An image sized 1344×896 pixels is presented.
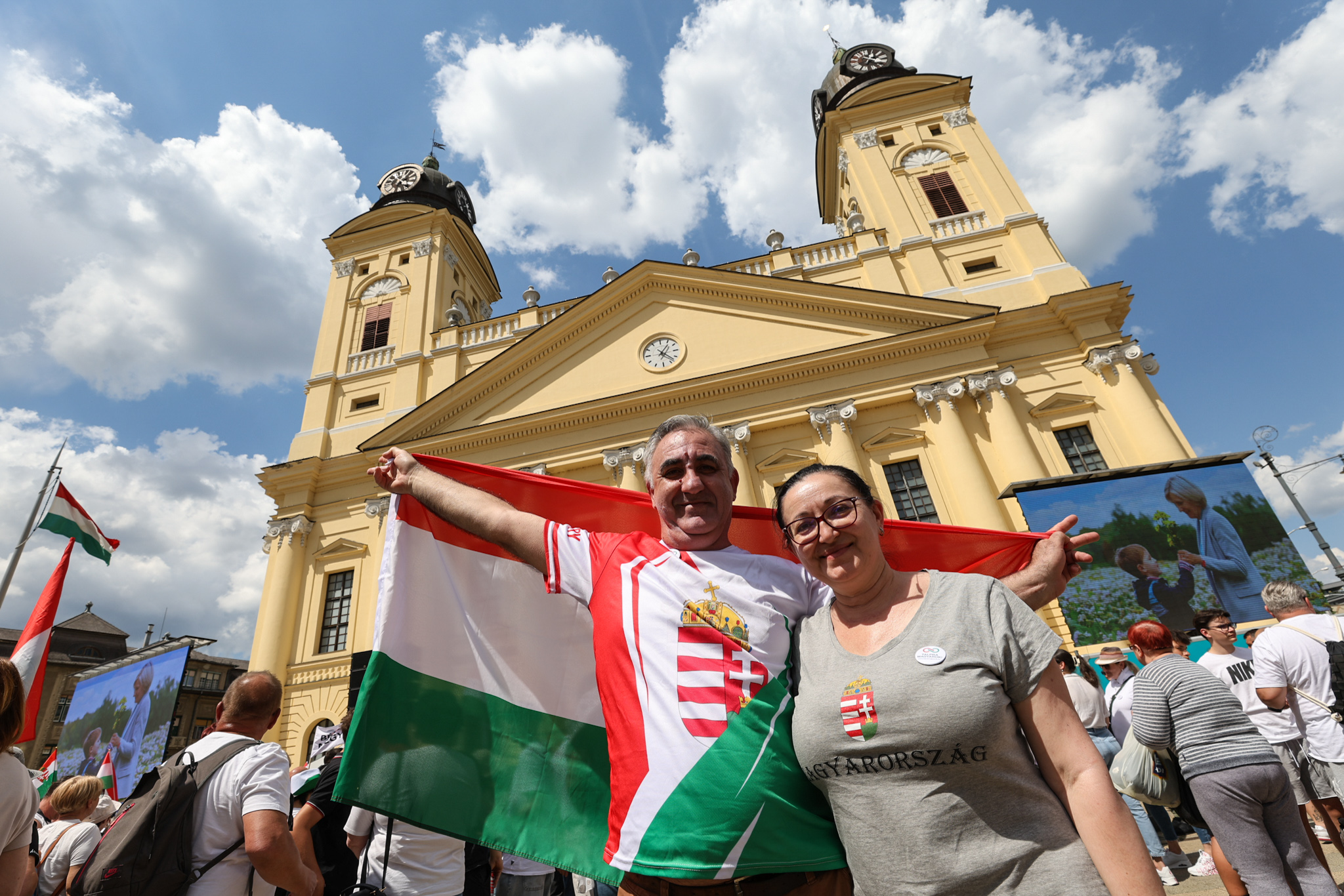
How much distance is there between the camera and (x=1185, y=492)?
41.7 feet

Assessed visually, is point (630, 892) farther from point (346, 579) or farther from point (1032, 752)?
point (346, 579)

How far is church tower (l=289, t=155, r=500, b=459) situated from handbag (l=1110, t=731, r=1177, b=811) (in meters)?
21.1

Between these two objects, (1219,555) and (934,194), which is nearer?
(1219,555)

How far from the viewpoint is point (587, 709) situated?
2.67 m

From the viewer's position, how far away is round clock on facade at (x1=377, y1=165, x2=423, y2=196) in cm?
2784

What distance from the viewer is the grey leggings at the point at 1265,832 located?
3.16m

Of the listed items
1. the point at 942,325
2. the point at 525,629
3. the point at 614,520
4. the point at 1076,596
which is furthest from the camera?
the point at 942,325

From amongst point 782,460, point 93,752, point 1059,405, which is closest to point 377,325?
point 93,752

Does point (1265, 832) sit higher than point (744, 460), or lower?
lower

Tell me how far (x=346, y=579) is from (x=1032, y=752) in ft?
68.6

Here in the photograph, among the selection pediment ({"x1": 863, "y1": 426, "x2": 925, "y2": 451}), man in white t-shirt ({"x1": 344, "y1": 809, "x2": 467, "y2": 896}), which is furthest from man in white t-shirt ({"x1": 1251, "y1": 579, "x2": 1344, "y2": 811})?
pediment ({"x1": 863, "y1": 426, "x2": 925, "y2": 451})

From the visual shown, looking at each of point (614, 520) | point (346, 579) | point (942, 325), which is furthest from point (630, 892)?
point (346, 579)

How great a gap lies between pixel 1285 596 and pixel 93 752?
21.1m

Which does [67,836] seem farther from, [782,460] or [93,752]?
[782,460]
